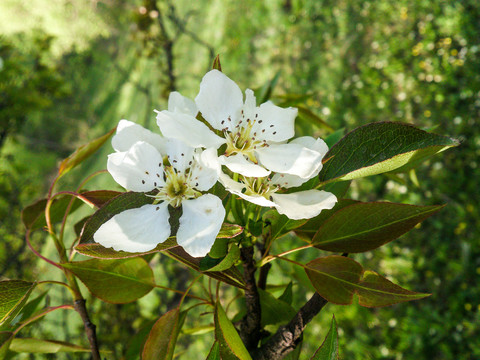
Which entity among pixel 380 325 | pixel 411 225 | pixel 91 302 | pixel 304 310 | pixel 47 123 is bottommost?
pixel 47 123

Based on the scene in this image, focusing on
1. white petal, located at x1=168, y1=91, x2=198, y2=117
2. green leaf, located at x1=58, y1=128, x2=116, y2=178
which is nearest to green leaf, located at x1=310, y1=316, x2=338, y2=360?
white petal, located at x1=168, y1=91, x2=198, y2=117

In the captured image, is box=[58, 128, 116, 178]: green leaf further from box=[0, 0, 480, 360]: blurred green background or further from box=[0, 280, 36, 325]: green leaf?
box=[0, 0, 480, 360]: blurred green background

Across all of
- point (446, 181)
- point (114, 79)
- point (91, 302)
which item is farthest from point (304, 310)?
point (114, 79)

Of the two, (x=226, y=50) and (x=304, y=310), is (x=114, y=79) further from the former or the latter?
(x=304, y=310)

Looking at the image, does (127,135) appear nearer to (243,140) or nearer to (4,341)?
(243,140)

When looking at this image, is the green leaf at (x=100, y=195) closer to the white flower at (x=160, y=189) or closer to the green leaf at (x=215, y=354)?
the white flower at (x=160, y=189)

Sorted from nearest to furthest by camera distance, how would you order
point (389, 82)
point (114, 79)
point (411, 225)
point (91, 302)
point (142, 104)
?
point (411, 225) → point (91, 302) → point (389, 82) → point (142, 104) → point (114, 79)

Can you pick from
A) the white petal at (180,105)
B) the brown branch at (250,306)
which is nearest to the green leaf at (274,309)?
Result: the brown branch at (250,306)
